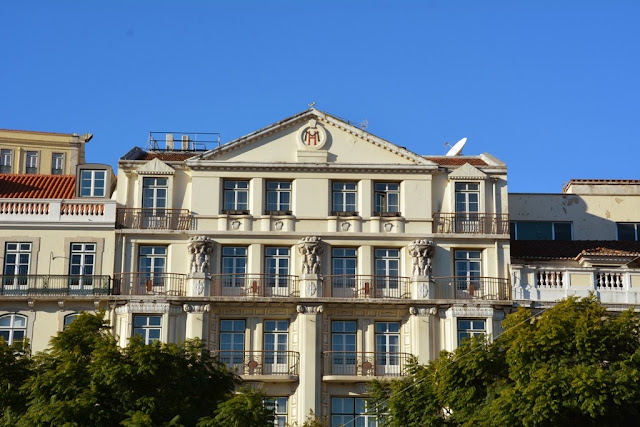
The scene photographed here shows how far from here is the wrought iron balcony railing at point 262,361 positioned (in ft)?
198

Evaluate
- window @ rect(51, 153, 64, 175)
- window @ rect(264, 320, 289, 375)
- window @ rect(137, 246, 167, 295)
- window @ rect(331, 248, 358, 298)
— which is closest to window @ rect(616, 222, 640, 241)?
window @ rect(331, 248, 358, 298)

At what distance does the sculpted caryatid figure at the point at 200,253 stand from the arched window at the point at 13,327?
23.4ft

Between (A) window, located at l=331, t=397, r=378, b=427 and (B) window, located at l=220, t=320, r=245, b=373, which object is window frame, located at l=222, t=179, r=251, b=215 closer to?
(B) window, located at l=220, t=320, r=245, b=373

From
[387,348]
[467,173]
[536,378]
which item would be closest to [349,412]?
[387,348]

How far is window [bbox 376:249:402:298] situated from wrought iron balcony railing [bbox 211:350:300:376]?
4588 mm

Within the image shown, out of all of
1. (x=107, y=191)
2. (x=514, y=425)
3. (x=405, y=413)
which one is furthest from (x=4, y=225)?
(x=514, y=425)

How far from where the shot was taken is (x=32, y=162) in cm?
8494

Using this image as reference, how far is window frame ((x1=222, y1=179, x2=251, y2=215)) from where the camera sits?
63344 millimetres

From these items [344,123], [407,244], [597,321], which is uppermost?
[344,123]

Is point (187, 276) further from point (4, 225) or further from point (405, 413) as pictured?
point (405, 413)

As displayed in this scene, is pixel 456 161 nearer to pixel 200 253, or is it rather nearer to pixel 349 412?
pixel 200 253

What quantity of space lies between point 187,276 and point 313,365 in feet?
21.0

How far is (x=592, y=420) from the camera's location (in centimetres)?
5050

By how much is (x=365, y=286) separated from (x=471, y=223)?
5.34 metres
